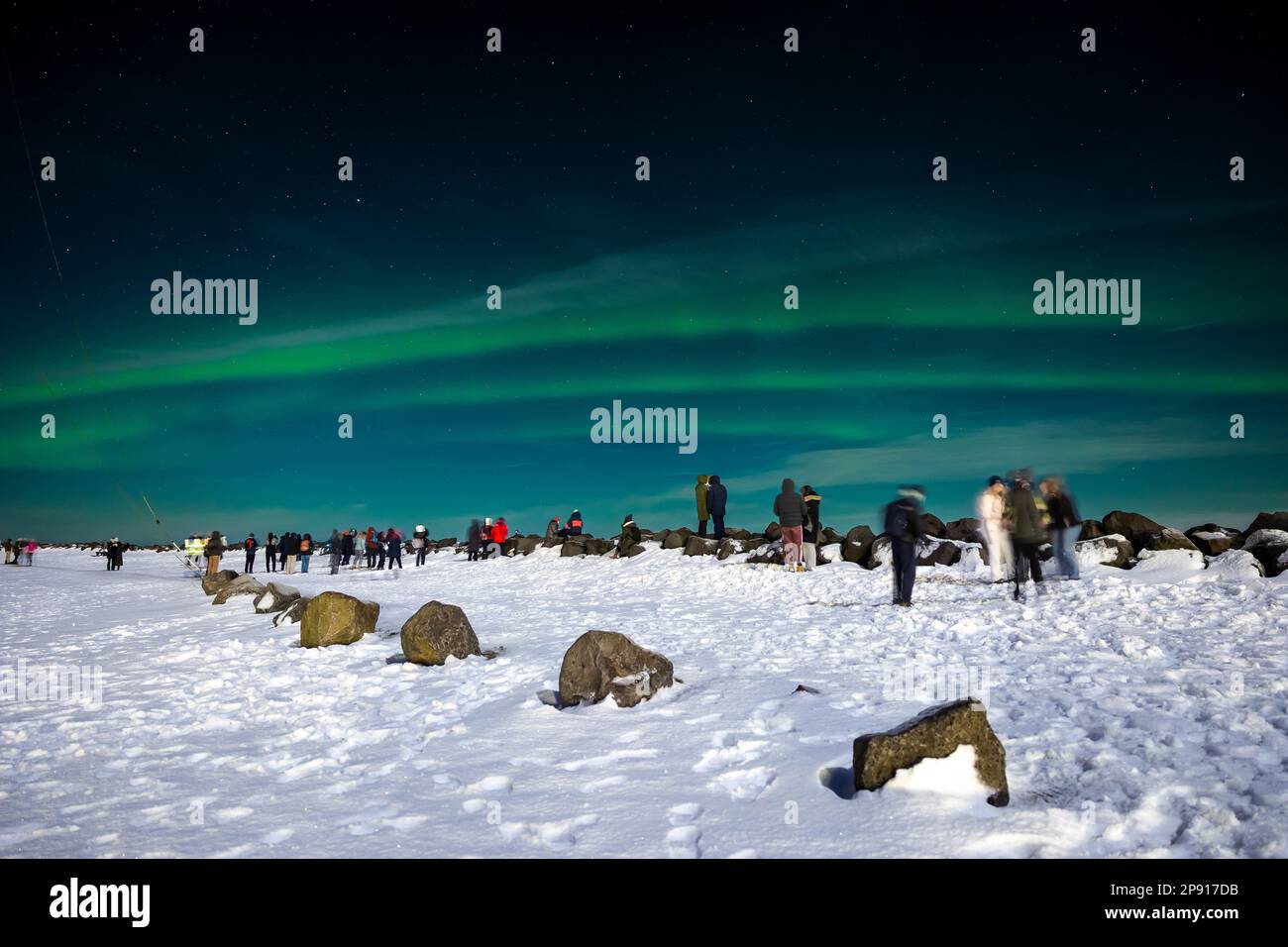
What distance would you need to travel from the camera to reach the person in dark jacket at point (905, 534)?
12.6 m

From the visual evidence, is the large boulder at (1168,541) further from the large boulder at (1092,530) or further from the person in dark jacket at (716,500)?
the person in dark jacket at (716,500)

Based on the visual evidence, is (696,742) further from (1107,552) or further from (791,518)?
(1107,552)

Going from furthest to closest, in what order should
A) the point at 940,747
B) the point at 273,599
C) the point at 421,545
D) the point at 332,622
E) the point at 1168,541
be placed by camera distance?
the point at 421,545
the point at 273,599
the point at 1168,541
the point at 332,622
the point at 940,747

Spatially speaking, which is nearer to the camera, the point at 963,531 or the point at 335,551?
the point at 963,531

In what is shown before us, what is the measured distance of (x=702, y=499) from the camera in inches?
1060

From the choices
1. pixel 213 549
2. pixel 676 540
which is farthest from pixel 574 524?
pixel 213 549

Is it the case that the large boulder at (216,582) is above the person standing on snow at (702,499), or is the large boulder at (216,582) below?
below

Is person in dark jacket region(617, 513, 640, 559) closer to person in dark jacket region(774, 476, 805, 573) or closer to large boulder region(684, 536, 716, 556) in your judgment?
large boulder region(684, 536, 716, 556)

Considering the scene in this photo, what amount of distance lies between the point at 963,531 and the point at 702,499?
946cm

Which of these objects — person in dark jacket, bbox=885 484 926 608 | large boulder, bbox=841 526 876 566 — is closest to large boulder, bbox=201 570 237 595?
person in dark jacket, bbox=885 484 926 608

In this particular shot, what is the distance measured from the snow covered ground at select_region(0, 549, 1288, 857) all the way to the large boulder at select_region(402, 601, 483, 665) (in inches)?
11.0

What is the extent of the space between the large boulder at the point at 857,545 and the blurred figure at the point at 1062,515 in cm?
632

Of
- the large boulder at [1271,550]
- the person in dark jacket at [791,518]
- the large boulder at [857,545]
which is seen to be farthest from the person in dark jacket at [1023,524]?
the large boulder at [857,545]
